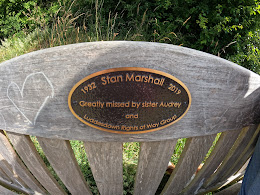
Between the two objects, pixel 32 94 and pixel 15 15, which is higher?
pixel 32 94

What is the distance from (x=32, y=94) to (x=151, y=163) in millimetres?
643

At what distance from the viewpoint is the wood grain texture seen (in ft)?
2.86

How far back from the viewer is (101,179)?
1.25 metres

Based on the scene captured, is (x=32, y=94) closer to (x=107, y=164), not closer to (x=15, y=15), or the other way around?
(x=107, y=164)

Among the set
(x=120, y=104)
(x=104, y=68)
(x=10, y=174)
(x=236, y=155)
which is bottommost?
(x=10, y=174)

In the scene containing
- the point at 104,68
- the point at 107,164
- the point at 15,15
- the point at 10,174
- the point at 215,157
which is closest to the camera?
the point at 104,68

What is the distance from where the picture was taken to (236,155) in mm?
1342

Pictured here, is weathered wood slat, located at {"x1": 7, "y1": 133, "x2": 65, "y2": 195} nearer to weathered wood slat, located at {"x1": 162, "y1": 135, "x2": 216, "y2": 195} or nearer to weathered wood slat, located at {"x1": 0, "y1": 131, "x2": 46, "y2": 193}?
weathered wood slat, located at {"x1": 0, "y1": 131, "x2": 46, "y2": 193}

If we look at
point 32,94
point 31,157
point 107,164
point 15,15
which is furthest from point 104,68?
point 15,15

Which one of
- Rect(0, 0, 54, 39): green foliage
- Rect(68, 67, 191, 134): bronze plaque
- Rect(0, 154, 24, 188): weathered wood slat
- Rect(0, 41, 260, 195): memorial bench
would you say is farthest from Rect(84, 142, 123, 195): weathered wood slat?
Rect(0, 0, 54, 39): green foliage

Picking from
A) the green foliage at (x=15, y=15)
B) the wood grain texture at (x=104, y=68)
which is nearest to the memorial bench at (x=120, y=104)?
the wood grain texture at (x=104, y=68)

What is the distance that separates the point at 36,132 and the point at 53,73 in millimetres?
301

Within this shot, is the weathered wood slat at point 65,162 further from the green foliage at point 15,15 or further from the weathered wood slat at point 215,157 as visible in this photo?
the green foliage at point 15,15

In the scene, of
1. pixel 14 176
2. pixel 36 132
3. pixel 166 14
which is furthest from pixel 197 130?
pixel 166 14
